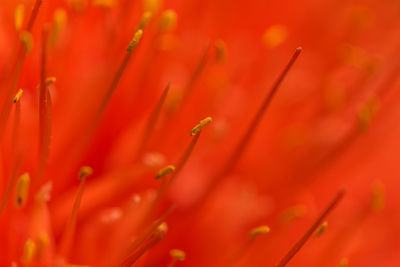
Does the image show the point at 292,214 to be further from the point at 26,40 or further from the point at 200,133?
the point at 26,40

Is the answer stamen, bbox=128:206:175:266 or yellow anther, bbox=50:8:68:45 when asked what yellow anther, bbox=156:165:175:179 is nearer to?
stamen, bbox=128:206:175:266

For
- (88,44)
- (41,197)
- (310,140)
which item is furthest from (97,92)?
(310,140)

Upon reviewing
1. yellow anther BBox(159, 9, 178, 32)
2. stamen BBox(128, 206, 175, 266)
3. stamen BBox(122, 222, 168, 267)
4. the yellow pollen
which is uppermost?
the yellow pollen

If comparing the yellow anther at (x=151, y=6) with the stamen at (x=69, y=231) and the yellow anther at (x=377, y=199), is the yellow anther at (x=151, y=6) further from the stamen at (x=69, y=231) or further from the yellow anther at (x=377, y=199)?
the yellow anther at (x=377, y=199)

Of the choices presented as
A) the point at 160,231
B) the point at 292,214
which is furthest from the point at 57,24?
the point at 292,214

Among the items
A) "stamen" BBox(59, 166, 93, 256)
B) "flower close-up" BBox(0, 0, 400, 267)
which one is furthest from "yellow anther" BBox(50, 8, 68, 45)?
"stamen" BBox(59, 166, 93, 256)

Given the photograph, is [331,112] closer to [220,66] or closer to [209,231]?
[220,66]

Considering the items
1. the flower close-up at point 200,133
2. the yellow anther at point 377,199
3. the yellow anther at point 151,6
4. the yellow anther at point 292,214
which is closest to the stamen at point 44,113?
the flower close-up at point 200,133
